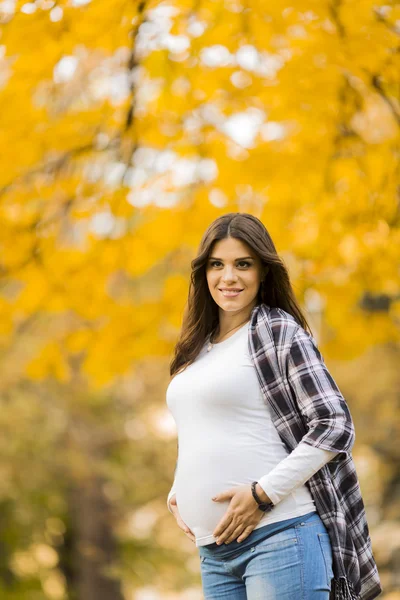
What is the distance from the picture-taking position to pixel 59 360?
5.46 m

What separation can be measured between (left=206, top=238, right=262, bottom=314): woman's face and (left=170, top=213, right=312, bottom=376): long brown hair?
0.07 feet

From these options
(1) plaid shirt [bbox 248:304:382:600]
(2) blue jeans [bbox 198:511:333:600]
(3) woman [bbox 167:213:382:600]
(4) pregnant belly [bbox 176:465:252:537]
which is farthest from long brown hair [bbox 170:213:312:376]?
(2) blue jeans [bbox 198:511:333:600]

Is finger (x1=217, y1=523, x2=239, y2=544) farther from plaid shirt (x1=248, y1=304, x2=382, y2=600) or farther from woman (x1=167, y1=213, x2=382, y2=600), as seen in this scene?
plaid shirt (x1=248, y1=304, x2=382, y2=600)

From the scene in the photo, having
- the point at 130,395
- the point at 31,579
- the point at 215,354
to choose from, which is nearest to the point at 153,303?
the point at 215,354

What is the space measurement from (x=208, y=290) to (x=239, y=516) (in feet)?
2.47

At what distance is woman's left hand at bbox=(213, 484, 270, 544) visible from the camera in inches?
85.0

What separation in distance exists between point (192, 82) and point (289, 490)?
2.98m

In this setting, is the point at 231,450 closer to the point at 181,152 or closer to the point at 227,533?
the point at 227,533

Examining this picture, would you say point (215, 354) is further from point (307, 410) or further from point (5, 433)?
point (5, 433)

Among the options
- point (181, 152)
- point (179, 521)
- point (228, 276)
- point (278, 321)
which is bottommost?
point (179, 521)

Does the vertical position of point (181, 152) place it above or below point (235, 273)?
above

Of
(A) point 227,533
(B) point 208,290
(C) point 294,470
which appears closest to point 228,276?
(B) point 208,290

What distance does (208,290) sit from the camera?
8.57 feet

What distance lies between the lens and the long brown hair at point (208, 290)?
7.92 ft
